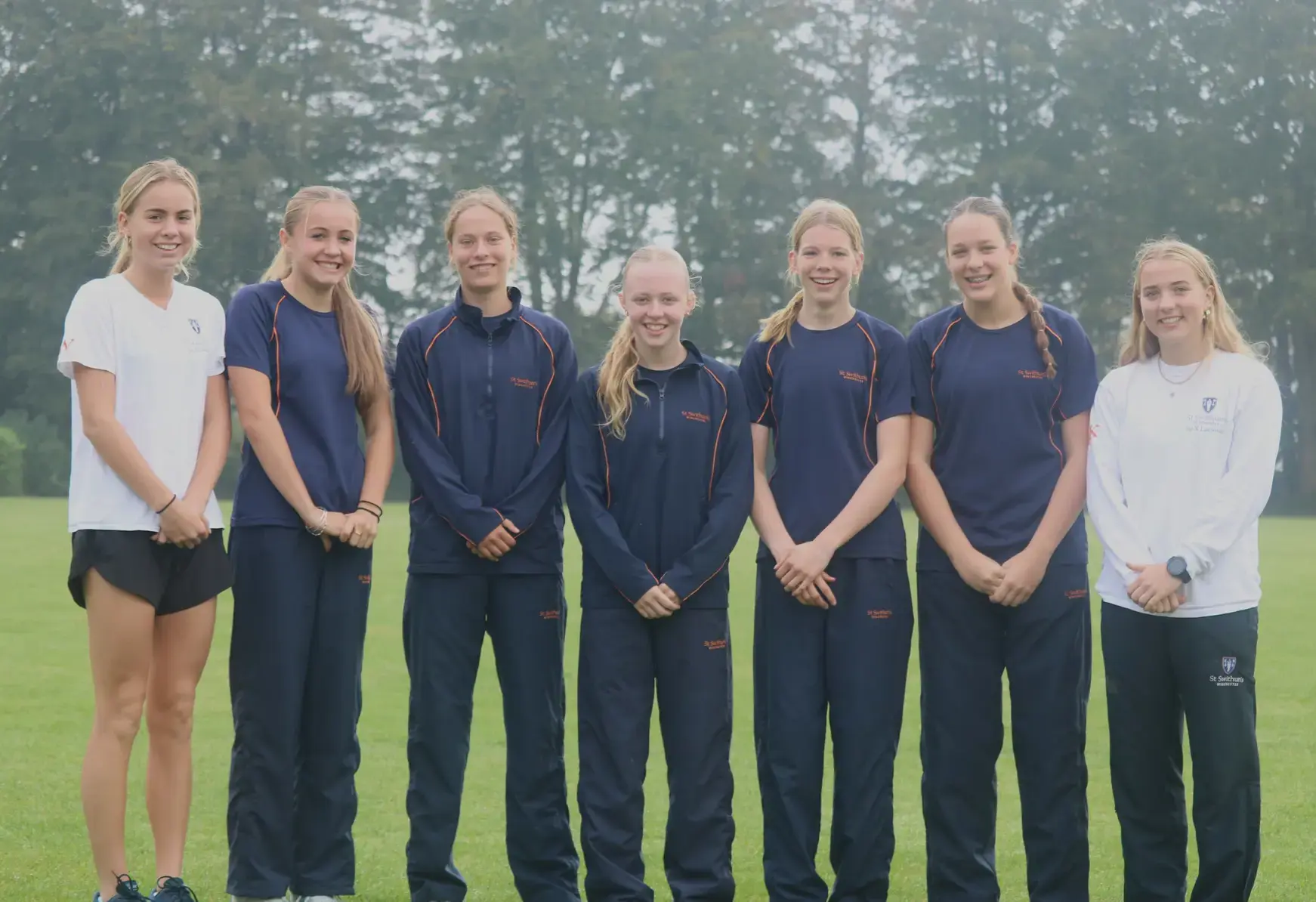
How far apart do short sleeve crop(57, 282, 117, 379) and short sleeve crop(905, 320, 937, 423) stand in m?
2.38

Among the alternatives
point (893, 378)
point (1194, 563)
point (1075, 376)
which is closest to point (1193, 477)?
point (1194, 563)

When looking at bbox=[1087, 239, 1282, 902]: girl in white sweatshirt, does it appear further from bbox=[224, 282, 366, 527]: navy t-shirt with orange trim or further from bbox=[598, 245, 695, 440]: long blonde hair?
bbox=[224, 282, 366, 527]: navy t-shirt with orange trim

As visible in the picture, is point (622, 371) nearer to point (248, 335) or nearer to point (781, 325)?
point (781, 325)

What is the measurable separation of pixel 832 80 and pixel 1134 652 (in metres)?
36.7

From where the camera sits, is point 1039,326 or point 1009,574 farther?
point 1039,326

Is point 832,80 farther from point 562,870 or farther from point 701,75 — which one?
point 562,870

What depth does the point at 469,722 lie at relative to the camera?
16.4ft

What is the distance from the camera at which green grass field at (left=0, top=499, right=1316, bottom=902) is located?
574cm

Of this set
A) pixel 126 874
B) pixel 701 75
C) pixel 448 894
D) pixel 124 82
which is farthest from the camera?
pixel 701 75

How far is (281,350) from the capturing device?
4.84m

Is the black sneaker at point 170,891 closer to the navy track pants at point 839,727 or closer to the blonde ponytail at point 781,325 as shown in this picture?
the navy track pants at point 839,727

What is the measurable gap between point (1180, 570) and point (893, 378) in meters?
1.03

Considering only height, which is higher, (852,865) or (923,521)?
(923,521)

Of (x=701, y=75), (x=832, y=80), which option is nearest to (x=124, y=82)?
(x=701, y=75)
